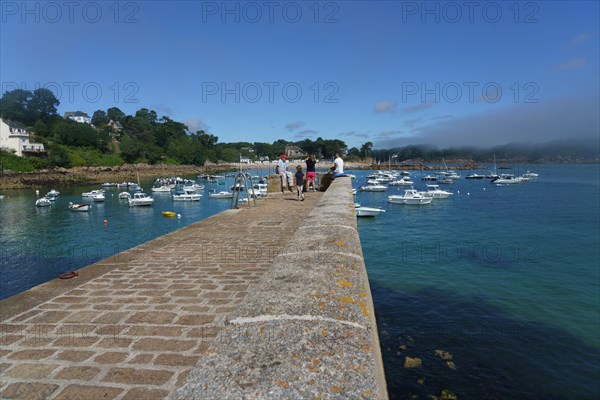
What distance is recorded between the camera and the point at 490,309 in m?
16.4

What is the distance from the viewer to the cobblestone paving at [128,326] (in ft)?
9.08

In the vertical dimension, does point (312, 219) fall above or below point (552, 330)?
above

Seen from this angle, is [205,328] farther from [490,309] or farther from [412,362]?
[490,309]

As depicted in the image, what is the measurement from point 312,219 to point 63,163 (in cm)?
11469

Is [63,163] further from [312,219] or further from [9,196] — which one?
[312,219]

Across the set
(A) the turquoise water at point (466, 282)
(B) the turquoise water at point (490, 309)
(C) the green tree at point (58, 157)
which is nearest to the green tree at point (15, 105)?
(C) the green tree at point (58, 157)

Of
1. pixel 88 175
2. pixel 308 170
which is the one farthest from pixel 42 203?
pixel 308 170

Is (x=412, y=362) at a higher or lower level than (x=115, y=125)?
lower

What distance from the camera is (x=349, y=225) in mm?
5398

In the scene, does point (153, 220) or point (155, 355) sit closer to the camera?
point (155, 355)

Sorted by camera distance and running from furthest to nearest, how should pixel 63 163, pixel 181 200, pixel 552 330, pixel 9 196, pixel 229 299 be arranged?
pixel 63 163
pixel 9 196
pixel 181 200
pixel 552 330
pixel 229 299

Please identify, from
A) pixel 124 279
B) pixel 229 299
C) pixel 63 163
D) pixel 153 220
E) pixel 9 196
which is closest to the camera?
pixel 229 299

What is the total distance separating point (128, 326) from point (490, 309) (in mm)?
17030

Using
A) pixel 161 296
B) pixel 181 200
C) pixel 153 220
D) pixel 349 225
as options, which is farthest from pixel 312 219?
pixel 181 200
